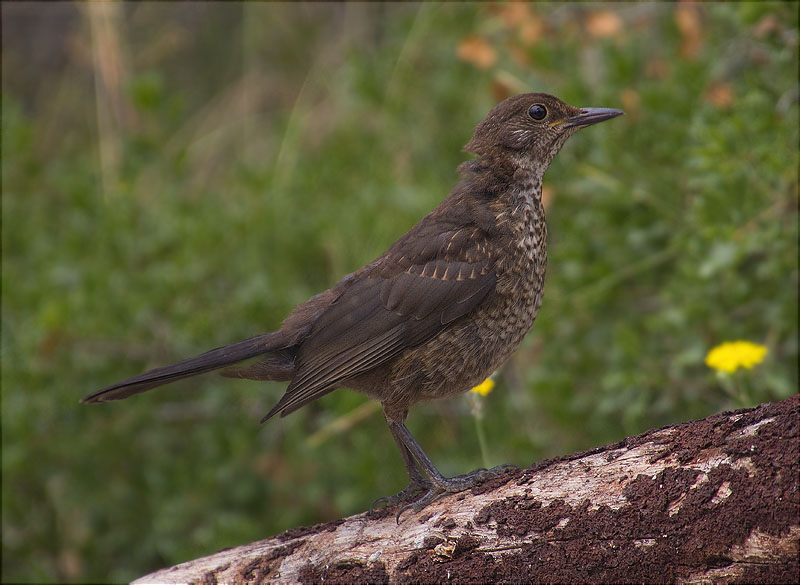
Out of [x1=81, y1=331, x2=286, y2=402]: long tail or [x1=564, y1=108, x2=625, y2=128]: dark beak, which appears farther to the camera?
[x1=564, y1=108, x2=625, y2=128]: dark beak

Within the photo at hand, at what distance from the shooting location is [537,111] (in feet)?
12.4

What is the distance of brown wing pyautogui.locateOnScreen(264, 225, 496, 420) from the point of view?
341 cm

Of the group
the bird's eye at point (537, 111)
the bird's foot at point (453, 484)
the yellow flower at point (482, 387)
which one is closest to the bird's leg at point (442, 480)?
the bird's foot at point (453, 484)

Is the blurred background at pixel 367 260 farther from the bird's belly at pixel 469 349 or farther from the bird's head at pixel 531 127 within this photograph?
the bird's head at pixel 531 127

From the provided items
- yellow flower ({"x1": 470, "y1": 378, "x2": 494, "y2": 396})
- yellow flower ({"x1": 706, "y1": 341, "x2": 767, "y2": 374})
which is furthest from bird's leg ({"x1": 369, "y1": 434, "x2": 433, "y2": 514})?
yellow flower ({"x1": 706, "y1": 341, "x2": 767, "y2": 374})

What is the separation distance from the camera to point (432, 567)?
2.82 m

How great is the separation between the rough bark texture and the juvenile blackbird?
320mm

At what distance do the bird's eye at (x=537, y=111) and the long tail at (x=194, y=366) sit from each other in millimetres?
1371

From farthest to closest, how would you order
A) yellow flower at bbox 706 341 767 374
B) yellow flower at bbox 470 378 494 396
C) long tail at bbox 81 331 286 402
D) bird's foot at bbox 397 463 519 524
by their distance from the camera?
yellow flower at bbox 470 378 494 396 → yellow flower at bbox 706 341 767 374 → long tail at bbox 81 331 286 402 → bird's foot at bbox 397 463 519 524

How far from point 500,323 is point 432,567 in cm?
99


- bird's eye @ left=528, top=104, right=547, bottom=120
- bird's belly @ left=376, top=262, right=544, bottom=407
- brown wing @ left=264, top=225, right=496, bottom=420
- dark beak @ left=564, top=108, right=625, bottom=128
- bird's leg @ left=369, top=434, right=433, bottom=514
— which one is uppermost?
bird's eye @ left=528, top=104, right=547, bottom=120

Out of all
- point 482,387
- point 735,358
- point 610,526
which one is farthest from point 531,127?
point 610,526

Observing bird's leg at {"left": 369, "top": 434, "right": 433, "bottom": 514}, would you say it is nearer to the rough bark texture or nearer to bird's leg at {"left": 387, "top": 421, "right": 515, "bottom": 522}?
bird's leg at {"left": 387, "top": 421, "right": 515, "bottom": 522}

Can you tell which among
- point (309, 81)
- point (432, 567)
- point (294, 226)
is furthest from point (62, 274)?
point (432, 567)
